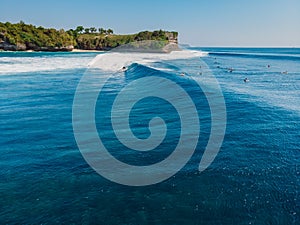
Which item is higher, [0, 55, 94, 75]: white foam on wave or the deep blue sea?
[0, 55, 94, 75]: white foam on wave

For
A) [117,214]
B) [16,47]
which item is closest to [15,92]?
[117,214]

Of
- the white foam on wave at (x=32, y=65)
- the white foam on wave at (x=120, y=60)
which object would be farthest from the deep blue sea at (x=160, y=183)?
the white foam on wave at (x=120, y=60)

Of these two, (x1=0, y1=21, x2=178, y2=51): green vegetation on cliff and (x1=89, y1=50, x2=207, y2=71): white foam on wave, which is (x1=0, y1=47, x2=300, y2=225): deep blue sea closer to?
(x1=89, y1=50, x2=207, y2=71): white foam on wave

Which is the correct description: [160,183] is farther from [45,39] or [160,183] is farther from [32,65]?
[45,39]

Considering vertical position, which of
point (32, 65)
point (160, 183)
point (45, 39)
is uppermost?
point (45, 39)

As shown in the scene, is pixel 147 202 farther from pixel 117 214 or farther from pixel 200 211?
pixel 200 211

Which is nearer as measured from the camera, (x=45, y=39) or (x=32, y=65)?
(x=32, y=65)

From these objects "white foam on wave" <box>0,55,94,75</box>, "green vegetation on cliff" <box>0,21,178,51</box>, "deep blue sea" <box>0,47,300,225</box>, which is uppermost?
"green vegetation on cliff" <box>0,21,178,51</box>

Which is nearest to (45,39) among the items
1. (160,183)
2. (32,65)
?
(32,65)

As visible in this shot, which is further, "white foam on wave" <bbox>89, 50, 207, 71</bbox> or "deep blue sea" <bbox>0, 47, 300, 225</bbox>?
"white foam on wave" <bbox>89, 50, 207, 71</bbox>

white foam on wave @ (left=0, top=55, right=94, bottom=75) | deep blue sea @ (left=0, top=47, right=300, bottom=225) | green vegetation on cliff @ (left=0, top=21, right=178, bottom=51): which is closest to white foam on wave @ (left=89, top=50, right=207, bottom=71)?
white foam on wave @ (left=0, top=55, right=94, bottom=75)

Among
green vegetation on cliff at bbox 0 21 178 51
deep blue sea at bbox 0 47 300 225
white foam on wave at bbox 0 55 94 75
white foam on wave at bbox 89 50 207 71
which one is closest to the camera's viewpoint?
deep blue sea at bbox 0 47 300 225

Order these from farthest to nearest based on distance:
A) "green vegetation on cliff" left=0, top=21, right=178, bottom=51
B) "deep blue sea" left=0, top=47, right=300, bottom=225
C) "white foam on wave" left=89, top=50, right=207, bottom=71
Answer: "green vegetation on cliff" left=0, top=21, right=178, bottom=51
"white foam on wave" left=89, top=50, right=207, bottom=71
"deep blue sea" left=0, top=47, right=300, bottom=225
